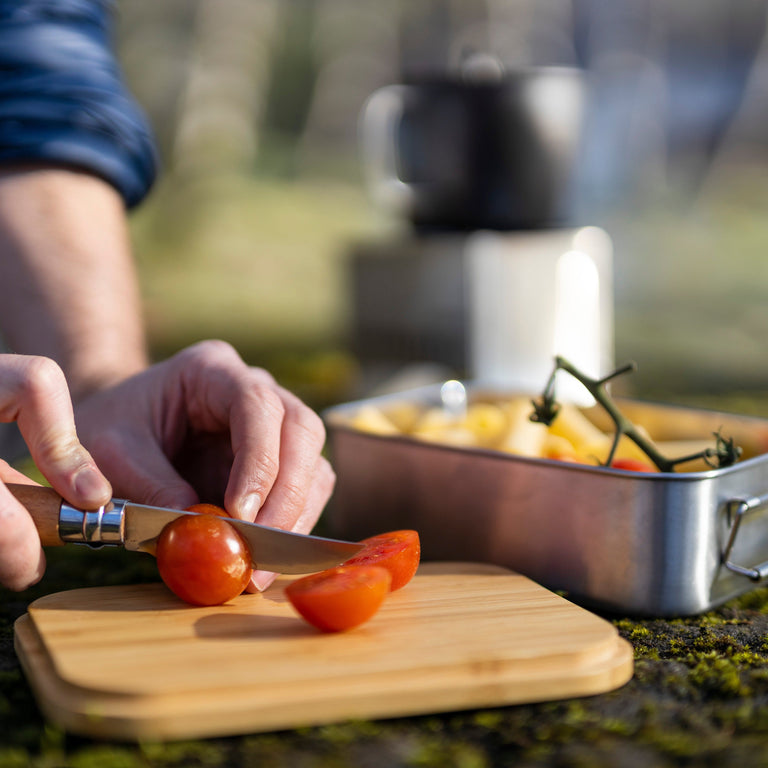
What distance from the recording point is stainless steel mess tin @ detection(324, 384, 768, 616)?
96 cm

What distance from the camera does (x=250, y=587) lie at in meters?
0.99

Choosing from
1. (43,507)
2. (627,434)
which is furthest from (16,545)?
(627,434)

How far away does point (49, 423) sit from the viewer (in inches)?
35.8

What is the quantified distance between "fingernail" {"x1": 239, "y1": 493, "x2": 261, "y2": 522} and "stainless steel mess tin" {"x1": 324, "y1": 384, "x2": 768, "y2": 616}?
0.82 feet

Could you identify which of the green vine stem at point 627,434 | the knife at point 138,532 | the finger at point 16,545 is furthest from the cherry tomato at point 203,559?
the green vine stem at point 627,434

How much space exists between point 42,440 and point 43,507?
7 cm

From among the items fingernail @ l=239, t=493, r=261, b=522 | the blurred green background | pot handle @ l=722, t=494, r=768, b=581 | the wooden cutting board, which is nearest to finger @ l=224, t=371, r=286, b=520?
fingernail @ l=239, t=493, r=261, b=522

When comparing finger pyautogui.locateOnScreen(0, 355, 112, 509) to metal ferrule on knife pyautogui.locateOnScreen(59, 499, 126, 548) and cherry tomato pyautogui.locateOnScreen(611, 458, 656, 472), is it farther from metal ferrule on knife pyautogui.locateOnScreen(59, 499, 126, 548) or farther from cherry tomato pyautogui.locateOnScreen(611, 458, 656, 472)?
cherry tomato pyautogui.locateOnScreen(611, 458, 656, 472)

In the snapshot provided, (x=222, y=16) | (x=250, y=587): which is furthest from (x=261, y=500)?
(x=222, y=16)

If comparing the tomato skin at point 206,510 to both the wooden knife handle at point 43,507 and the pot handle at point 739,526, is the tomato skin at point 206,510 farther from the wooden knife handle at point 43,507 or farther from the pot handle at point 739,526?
the pot handle at point 739,526

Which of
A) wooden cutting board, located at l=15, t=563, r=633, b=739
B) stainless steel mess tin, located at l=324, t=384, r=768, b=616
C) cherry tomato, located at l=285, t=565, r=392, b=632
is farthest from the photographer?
stainless steel mess tin, located at l=324, t=384, r=768, b=616

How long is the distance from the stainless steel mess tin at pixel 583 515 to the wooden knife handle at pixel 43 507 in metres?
0.43

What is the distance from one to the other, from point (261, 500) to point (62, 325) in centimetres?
57

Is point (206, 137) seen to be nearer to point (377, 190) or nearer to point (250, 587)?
point (377, 190)
